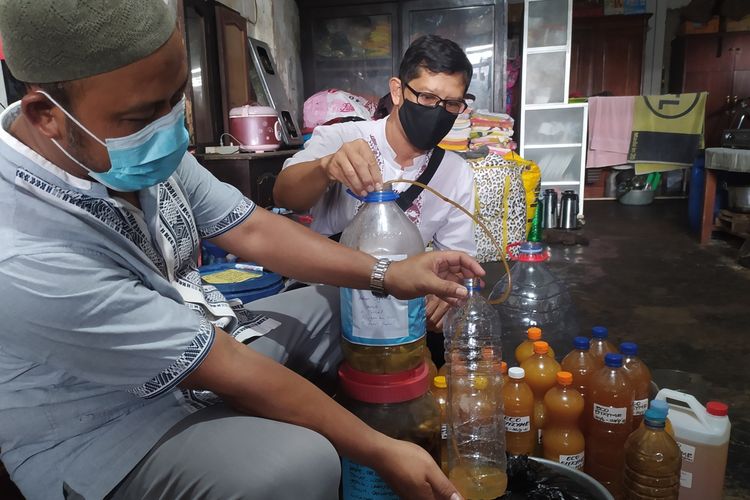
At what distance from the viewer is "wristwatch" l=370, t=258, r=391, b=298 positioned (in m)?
1.32

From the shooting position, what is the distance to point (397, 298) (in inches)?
51.9

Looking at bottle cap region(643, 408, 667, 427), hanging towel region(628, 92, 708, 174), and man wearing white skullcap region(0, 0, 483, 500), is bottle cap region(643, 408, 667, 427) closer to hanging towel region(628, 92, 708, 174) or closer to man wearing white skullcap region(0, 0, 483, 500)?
man wearing white skullcap region(0, 0, 483, 500)

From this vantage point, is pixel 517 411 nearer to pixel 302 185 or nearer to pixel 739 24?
pixel 302 185

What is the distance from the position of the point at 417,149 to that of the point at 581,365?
92cm

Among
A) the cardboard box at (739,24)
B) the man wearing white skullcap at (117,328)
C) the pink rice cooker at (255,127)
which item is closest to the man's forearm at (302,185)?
the man wearing white skullcap at (117,328)

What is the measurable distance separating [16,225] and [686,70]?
29.2ft

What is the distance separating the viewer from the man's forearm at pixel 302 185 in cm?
163

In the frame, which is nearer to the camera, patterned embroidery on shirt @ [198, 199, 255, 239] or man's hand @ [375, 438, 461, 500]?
man's hand @ [375, 438, 461, 500]

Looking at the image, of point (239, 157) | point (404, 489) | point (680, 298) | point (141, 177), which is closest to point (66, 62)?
point (141, 177)

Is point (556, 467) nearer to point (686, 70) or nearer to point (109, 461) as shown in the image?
point (109, 461)

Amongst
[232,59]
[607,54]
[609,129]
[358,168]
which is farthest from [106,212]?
[607,54]

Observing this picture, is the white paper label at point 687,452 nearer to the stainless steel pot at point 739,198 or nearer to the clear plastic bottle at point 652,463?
the clear plastic bottle at point 652,463

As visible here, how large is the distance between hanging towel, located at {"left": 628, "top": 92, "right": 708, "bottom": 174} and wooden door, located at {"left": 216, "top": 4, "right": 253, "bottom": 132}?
514 centimetres

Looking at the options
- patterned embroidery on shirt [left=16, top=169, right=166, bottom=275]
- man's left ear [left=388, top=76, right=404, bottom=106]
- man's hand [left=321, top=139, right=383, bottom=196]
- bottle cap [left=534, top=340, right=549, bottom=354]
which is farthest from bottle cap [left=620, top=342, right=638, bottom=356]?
patterned embroidery on shirt [left=16, top=169, right=166, bottom=275]
